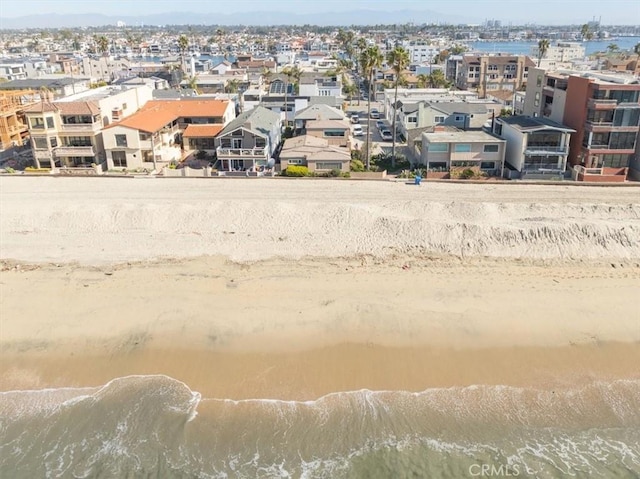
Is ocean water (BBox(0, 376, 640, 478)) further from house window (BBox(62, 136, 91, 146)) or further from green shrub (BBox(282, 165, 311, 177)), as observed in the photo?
house window (BBox(62, 136, 91, 146))

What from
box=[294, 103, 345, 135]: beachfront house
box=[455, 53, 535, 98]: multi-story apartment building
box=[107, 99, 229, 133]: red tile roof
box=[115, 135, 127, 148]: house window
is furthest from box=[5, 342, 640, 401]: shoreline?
box=[455, 53, 535, 98]: multi-story apartment building

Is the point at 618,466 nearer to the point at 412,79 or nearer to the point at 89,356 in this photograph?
the point at 89,356

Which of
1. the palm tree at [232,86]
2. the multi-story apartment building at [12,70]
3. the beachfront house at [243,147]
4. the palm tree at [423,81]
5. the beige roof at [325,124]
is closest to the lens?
the beachfront house at [243,147]

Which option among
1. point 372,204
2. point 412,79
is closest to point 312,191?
point 372,204

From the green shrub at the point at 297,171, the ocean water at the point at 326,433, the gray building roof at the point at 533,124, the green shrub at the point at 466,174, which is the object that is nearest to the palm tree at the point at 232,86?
the green shrub at the point at 297,171

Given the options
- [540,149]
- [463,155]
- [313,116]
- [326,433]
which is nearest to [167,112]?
[313,116]

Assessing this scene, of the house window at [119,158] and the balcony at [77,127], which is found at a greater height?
the balcony at [77,127]

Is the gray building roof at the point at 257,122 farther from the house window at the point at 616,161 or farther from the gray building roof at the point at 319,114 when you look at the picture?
the house window at the point at 616,161
